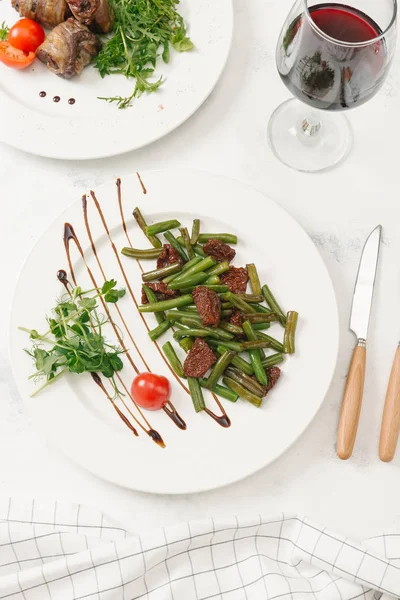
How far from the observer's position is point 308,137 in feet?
10.3

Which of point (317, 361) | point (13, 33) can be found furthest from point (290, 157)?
point (13, 33)

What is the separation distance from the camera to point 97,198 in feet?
9.77

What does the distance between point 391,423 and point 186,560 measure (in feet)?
3.38

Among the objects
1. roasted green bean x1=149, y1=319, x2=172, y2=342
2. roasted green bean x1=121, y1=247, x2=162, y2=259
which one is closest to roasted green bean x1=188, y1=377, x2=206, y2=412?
roasted green bean x1=149, y1=319, x2=172, y2=342

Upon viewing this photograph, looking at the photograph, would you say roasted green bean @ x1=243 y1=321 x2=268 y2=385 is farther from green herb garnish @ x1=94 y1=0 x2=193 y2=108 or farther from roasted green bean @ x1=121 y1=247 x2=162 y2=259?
green herb garnish @ x1=94 y1=0 x2=193 y2=108

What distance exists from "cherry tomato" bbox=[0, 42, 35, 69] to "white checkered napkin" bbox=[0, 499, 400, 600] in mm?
2026

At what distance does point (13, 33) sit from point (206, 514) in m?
2.39

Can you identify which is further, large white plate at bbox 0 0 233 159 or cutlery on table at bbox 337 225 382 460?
large white plate at bbox 0 0 233 159

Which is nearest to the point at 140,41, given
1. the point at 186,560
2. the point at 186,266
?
the point at 186,266

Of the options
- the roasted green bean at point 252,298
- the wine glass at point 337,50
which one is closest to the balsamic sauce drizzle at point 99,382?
the roasted green bean at point 252,298

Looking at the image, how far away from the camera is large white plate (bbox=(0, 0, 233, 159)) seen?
120 inches

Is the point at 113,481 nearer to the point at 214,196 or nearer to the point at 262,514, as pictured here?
the point at 262,514

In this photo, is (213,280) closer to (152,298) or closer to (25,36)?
(152,298)

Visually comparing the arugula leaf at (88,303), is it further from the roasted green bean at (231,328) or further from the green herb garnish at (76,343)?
the roasted green bean at (231,328)
